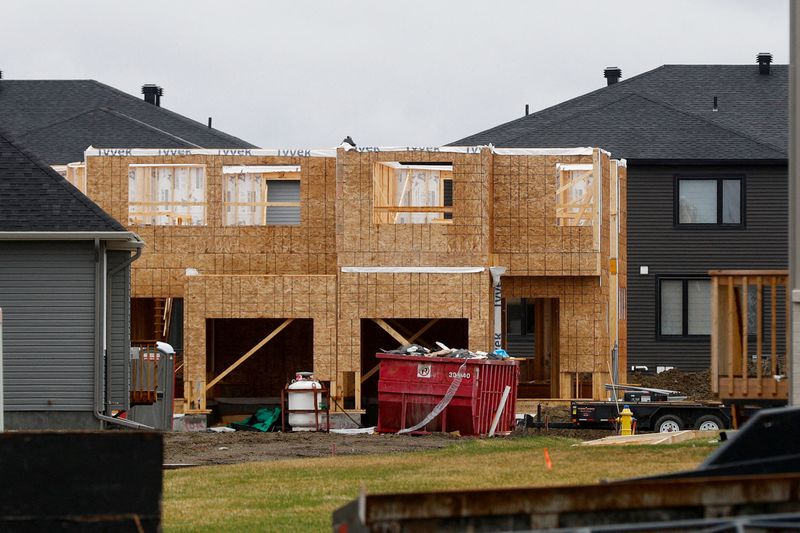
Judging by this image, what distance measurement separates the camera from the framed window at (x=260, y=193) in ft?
106

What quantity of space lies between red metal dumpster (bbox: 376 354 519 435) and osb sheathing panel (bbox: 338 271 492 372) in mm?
2988

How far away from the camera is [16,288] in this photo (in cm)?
2442

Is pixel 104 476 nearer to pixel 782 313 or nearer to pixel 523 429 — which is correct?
pixel 523 429

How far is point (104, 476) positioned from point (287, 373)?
26848 millimetres

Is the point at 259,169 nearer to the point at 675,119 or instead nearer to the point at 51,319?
the point at 51,319

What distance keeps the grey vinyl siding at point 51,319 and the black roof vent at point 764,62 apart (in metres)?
29.4

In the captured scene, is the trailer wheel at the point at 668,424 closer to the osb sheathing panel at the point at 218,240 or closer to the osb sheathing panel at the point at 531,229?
the osb sheathing panel at the point at 531,229

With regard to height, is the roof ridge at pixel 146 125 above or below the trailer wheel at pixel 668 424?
above

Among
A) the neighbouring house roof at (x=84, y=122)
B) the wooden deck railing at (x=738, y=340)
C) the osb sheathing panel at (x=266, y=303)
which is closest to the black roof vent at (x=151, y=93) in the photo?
the neighbouring house roof at (x=84, y=122)

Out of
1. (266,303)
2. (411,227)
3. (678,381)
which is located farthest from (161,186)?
(678,381)

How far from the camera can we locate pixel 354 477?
16875mm

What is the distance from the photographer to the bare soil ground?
2228 centimetres

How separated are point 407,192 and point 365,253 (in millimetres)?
4499

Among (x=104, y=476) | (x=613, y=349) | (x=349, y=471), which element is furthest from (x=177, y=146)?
(x=104, y=476)
